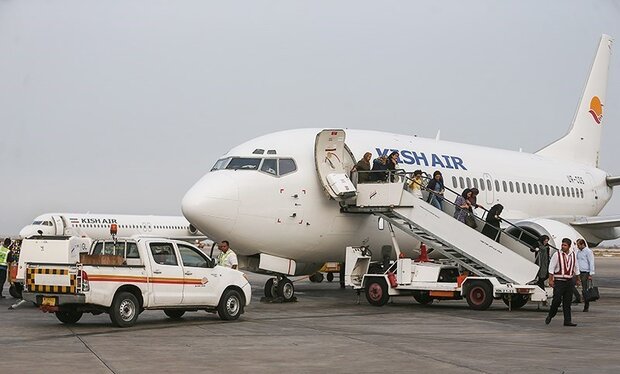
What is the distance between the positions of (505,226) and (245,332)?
515 inches

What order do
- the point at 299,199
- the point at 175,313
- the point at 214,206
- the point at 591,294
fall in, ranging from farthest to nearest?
the point at 299,199 → the point at 214,206 → the point at 591,294 → the point at 175,313

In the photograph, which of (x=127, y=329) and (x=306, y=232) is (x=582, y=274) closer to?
(x=306, y=232)

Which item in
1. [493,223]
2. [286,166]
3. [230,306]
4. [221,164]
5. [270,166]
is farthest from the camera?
[493,223]

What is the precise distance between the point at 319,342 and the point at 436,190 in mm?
10959

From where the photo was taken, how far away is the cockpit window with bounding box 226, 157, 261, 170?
2253 cm

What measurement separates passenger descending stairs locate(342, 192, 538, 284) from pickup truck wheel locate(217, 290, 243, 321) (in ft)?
18.9

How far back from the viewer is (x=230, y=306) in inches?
717

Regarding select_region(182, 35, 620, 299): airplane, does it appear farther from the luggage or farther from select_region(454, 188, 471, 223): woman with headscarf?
the luggage

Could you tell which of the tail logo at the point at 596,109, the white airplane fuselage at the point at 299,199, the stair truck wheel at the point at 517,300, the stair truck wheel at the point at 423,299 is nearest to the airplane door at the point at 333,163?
the white airplane fuselage at the point at 299,199

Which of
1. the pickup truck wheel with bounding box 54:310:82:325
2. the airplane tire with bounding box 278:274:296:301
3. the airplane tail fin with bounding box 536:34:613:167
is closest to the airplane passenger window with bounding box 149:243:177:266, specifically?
the pickup truck wheel with bounding box 54:310:82:325

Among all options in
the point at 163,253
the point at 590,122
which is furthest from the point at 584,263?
the point at 590,122

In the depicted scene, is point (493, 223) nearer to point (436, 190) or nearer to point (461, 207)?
point (461, 207)

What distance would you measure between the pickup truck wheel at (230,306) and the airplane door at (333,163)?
5.29 m

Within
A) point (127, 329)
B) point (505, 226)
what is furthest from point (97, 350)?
point (505, 226)
